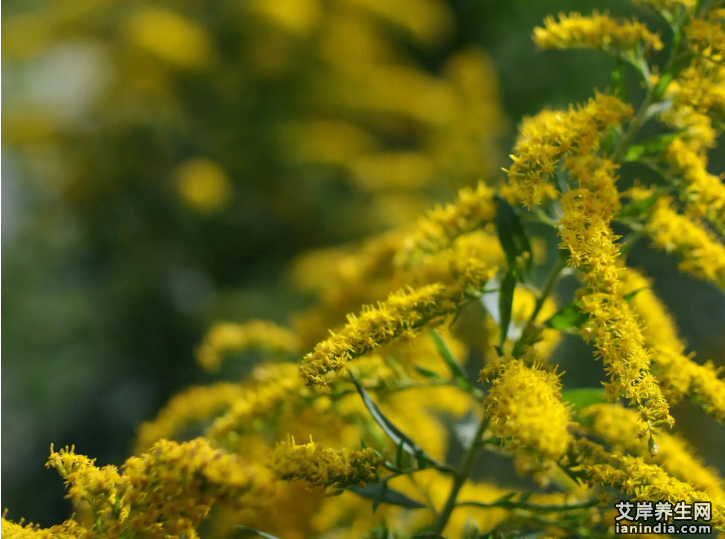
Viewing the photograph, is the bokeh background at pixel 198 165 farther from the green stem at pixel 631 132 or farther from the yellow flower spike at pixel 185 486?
the yellow flower spike at pixel 185 486

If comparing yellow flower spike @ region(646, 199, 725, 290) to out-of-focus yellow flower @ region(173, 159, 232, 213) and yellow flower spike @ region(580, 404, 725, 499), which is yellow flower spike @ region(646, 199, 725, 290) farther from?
out-of-focus yellow flower @ region(173, 159, 232, 213)

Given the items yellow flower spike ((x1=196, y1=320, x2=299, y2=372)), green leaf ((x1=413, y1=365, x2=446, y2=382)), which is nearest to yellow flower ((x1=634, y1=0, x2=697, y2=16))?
green leaf ((x1=413, y1=365, x2=446, y2=382))

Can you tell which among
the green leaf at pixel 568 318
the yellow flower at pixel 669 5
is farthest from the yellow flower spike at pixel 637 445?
the yellow flower at pixel 669 5

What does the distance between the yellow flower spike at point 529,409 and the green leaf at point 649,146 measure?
33cm

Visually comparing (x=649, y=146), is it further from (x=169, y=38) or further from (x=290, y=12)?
(x=169, y=38)

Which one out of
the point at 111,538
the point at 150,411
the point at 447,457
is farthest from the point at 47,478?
the point at 111,538

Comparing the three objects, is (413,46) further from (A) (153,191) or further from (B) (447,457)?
(B) (447,457)

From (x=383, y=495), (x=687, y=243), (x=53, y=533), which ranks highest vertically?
(x=687, y=243)

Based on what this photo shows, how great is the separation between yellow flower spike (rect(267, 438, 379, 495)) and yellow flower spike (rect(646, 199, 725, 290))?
1.57ft

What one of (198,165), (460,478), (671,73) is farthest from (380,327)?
(198,165)

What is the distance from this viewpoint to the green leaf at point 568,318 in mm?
798

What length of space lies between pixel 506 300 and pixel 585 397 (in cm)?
16

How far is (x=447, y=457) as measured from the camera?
80.4 inches

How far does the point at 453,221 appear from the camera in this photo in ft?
3.24
